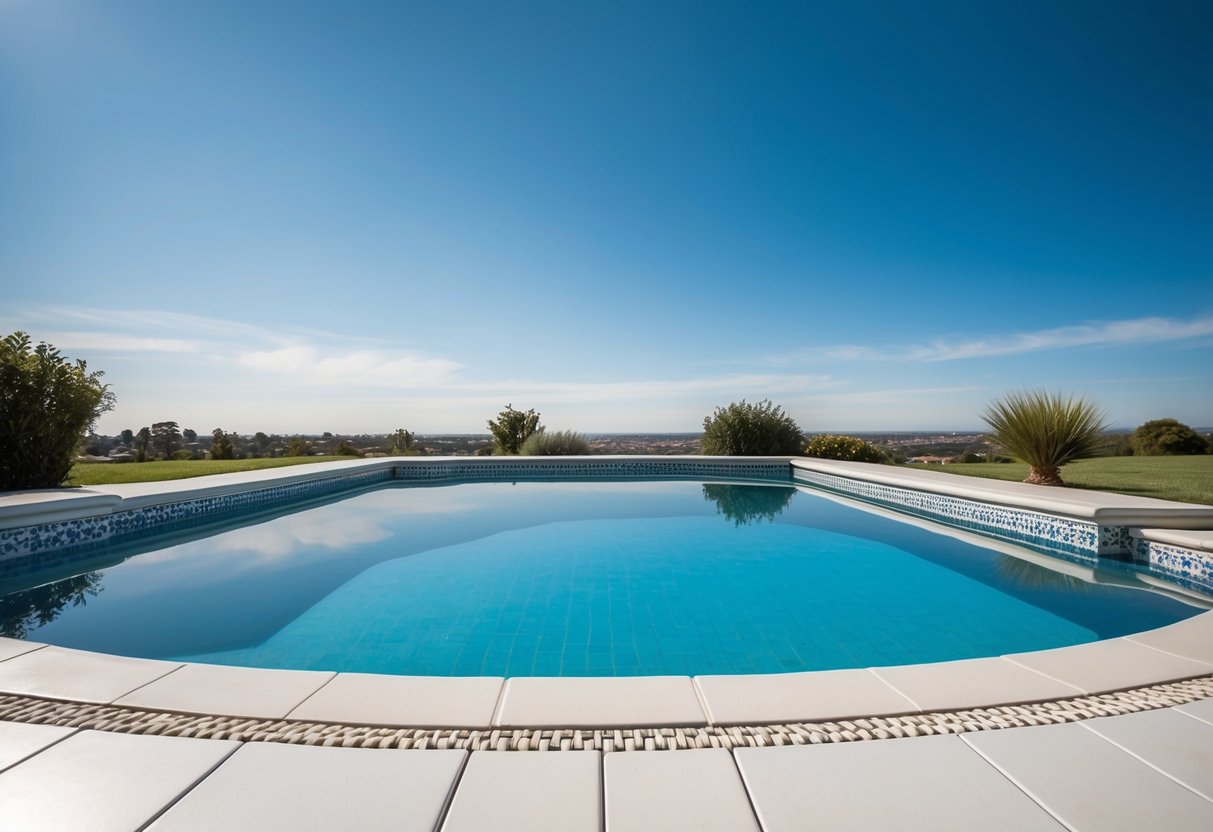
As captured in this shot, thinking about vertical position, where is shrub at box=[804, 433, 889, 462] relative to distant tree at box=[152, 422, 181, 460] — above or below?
below

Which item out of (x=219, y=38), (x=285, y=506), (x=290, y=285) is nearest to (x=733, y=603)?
(x=285, y=506)

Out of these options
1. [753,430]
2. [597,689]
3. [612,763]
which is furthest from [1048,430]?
[612,763]

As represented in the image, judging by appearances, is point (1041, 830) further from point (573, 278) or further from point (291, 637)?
point (573, 278)

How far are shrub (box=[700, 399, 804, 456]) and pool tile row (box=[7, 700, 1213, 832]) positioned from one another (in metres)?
9.93

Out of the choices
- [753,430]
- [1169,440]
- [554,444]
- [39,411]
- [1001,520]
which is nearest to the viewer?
[39,411]

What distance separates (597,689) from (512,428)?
37.0 ft

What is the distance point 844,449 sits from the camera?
1092 centimetres

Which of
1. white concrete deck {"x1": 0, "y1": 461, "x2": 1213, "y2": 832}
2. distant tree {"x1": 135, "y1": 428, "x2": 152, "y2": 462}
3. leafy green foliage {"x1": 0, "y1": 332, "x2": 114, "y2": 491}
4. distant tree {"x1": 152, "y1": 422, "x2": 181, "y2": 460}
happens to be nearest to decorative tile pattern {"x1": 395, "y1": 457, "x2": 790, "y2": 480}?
leafy green foliage {"x1": 0, "y1": 332, "x2": 114, "y2": 491}

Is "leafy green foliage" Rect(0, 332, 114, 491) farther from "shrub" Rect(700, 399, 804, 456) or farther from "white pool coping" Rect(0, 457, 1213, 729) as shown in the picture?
"shrub" Rect(700, 399, 804, 456)

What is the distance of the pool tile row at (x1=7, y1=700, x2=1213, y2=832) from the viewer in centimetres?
122

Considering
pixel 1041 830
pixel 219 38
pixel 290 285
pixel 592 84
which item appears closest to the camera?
pixel 1041 830

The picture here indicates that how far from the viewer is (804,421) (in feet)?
39.2

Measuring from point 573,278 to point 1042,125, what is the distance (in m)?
8.66

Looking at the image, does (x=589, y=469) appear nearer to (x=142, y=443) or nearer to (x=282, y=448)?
(x=282, y=448)
